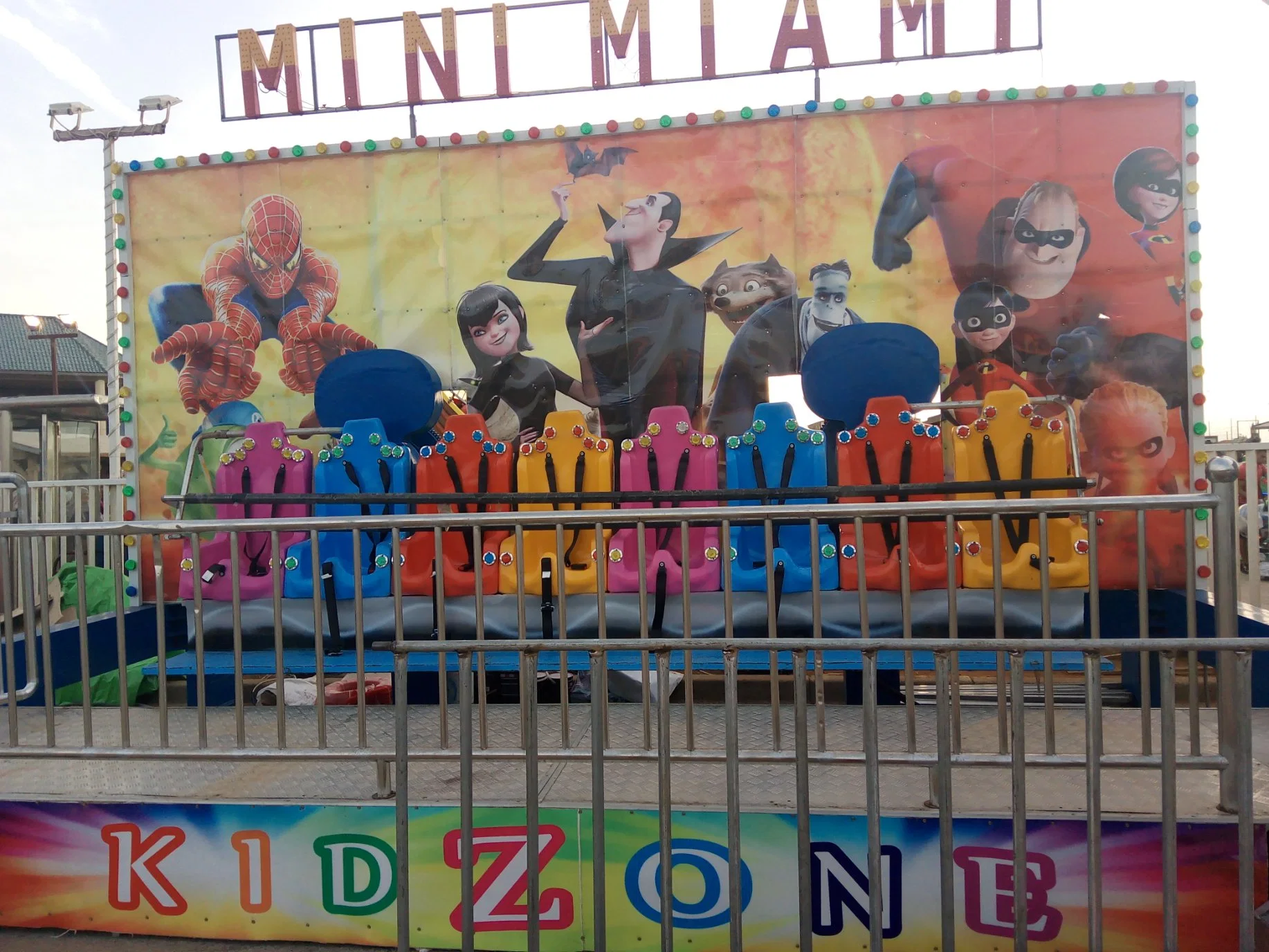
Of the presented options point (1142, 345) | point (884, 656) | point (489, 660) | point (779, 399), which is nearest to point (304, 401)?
point (489, 660)

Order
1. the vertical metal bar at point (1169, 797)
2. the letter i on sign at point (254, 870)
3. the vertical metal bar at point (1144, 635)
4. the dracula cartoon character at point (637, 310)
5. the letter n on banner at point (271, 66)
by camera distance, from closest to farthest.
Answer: the vertical metal bar at point (1169, 797)
the vertical metal bar at point (1144, 635)
the letter i on sign at point (254, 870)
the dracula cartoon character at point (637, 310)
the letter n on banner at point (271, 66)

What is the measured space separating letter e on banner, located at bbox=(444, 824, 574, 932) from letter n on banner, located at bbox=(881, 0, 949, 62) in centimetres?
511

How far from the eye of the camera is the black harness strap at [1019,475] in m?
4.48

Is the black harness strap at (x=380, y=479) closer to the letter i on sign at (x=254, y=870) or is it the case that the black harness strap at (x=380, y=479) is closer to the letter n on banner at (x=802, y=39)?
the letter i on sign at (x=254, y=870)

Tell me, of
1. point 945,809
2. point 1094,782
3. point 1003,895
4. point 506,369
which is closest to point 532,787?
point 945,809

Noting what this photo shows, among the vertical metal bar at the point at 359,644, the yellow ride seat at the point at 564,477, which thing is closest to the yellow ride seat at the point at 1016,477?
the yellow ride seat at the point at 564,477

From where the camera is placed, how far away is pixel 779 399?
5172 millimetres

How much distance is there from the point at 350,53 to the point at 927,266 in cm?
425

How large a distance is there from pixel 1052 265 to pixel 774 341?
162 centimetres

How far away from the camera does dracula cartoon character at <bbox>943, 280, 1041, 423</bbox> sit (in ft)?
16.4

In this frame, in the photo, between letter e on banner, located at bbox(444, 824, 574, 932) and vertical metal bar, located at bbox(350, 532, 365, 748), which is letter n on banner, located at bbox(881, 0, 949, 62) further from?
letter e on banner, located at bbox(444, 824, 574, 932)

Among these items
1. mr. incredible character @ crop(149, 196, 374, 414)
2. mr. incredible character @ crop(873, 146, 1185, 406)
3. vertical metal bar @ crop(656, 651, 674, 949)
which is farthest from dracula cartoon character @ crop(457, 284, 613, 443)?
vertical metal bar @ crop(656, 651, 674, 949)

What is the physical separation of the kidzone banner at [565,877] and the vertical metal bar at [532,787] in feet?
2.46

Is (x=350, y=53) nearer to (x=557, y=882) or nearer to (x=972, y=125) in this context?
(x=972, y=125)
